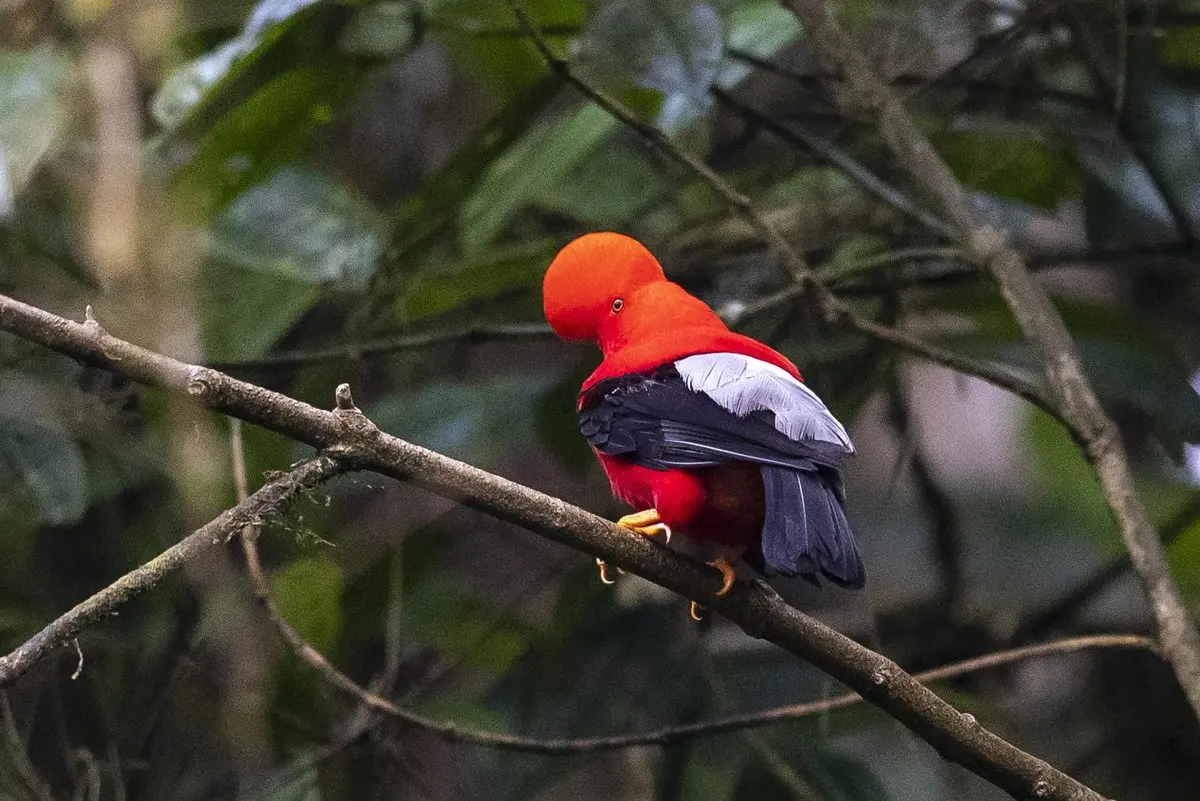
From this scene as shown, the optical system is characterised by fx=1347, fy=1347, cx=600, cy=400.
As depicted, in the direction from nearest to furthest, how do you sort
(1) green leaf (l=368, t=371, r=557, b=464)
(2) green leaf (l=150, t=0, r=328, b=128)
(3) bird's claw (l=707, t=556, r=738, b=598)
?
(3) bird's claw (l=707, t=556, r=738, b=598) → (2) green leaf (l=150, t=0, r=328, b=128) → (1) green leaf (l=368, t=371, r=557, b=464)

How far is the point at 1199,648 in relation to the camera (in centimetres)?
202

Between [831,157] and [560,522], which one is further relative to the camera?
[831,157]

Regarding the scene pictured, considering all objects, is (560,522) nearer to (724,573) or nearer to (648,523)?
(724,573)

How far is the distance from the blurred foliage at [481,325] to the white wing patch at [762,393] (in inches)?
27.1

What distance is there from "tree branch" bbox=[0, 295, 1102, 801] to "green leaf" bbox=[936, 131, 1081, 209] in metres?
1.67

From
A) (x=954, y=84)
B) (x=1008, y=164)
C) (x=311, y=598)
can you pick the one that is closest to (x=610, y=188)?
(x=954, y=84)

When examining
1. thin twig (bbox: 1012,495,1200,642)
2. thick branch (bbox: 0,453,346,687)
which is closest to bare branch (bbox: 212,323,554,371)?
thick branch (bbox: 0,453,346,687)

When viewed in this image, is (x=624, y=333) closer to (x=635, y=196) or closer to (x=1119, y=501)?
(x=1119, y=501)

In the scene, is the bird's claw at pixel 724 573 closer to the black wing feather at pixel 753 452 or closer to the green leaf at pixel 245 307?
the black wing feather at pixel 753 452

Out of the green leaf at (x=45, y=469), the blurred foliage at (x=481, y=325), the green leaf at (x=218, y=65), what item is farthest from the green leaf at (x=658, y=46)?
the green leaf at (x=45, y=469)

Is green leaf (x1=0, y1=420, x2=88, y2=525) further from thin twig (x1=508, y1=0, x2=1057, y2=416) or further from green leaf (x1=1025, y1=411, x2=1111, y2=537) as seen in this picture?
green leaf (x1=1025, y1=411, x2=1111, y2=537)

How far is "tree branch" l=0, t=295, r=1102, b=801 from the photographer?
125 cm

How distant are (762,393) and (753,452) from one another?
9 cm

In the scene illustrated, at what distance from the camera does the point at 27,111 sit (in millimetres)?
2248
